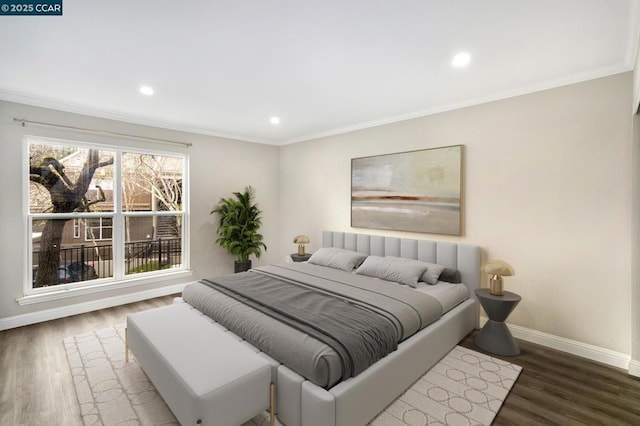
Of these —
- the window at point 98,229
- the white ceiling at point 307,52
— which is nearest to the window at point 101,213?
the window at point 98,229

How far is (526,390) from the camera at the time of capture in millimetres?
2324

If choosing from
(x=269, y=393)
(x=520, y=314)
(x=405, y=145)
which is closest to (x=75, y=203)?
(x=269, y=393)

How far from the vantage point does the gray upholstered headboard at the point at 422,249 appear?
11.3ft

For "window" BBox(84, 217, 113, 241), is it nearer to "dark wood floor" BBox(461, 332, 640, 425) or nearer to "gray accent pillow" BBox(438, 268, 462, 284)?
"gray accent pillow" BBox(438, 268, 462, 284)

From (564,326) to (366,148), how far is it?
3.17m

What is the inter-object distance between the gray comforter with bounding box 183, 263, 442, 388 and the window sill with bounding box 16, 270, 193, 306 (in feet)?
5.87

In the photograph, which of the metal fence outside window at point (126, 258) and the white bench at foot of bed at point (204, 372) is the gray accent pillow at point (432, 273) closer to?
the white bench at foot of bed at point (204, 372)

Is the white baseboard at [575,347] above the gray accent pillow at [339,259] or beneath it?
beneath

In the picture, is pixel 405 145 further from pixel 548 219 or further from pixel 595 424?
pixel 595 424

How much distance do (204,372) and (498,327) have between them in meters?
2.74

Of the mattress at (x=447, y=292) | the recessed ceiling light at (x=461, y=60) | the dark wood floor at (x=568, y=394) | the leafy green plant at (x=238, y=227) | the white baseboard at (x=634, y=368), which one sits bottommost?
the dark wood floor at (x=568, y=394)

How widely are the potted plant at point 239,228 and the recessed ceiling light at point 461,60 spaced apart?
372 cm

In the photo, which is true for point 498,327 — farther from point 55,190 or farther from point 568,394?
point 55,190

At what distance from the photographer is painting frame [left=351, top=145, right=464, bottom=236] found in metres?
3.65
